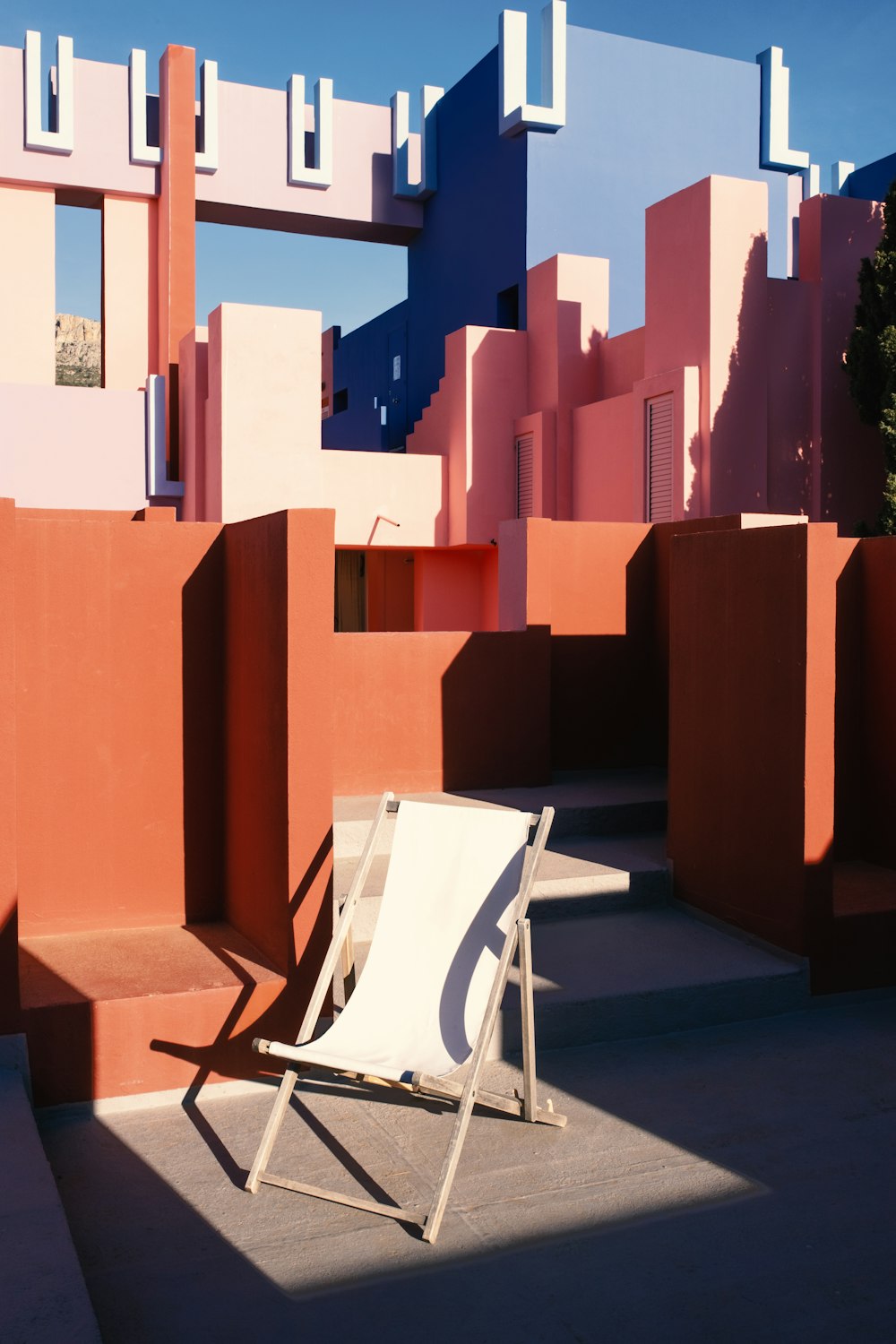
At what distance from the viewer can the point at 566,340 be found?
18.3 meters

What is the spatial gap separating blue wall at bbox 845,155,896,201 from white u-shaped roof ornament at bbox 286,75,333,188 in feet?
31.4

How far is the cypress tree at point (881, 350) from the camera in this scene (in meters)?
14.2

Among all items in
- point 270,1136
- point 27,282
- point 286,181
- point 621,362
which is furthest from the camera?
point 286,181

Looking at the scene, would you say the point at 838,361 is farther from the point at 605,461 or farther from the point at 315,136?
the point at 315,136

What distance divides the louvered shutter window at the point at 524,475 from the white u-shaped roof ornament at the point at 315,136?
699 centimetres

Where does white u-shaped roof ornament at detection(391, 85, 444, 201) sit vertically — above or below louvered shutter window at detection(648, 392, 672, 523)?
above

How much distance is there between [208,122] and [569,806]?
689 inches

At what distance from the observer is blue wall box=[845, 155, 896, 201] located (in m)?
22.3

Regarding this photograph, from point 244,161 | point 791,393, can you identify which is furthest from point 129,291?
point 791,393

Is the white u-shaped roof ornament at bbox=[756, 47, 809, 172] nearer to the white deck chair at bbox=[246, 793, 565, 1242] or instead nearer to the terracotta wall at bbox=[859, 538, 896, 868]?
the terracotta wall at bbox=[859, 538, 896, 868]

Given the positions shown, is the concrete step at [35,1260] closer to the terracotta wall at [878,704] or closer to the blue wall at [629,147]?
the terracotta wall at [878,704]

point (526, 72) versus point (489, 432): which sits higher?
point (526, 72)

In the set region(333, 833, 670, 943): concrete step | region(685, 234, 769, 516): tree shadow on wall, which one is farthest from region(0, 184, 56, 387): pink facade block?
region(333, 833, 670, 943): concrete step

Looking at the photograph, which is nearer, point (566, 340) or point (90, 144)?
point (566, 340)
